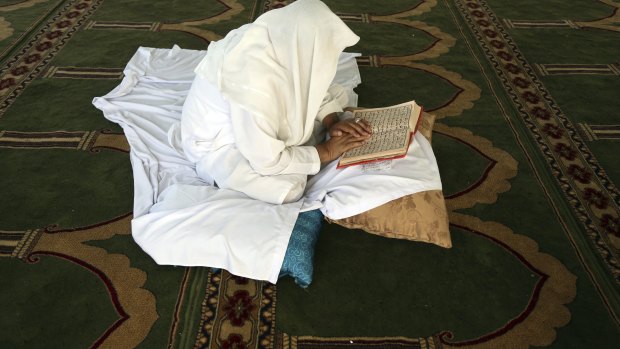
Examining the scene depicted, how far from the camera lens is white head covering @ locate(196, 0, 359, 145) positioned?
1.62 m

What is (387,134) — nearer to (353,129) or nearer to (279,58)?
(353,129)

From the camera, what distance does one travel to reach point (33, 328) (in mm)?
1547

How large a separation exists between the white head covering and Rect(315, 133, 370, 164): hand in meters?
0.19

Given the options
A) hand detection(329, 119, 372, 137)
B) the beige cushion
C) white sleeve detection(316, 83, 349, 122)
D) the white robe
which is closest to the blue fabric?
the white robe

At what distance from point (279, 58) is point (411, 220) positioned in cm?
64

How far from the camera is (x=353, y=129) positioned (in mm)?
1869

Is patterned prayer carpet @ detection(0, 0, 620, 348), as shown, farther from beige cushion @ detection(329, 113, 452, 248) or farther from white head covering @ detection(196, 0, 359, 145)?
white head covering @ detection(196, 0, 359, 145)

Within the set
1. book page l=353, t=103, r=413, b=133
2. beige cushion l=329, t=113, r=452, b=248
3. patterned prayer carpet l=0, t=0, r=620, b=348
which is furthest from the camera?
book page l=353, t=103, r=413, b=133

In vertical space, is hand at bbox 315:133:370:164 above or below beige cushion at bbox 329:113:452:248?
above

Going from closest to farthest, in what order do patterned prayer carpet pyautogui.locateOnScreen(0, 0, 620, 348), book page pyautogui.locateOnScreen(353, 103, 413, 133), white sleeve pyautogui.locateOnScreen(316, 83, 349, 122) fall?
patterned prayer carpet pyautogui.locateOnScreen(0, 0, 620, 348) → book page pyautogui.locateOnScreen(353, 103, 413, 133) → white sleeve pyautogui.locateOnScreen(316, 83, 349, 122)

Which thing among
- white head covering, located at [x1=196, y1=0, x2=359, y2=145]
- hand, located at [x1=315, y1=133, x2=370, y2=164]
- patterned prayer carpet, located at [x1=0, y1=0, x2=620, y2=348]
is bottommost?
patterned prayer carpet, located at [x1=0, y1=0, x2=620, y2=348]

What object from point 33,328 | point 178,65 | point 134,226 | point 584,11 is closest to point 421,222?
point 134,226

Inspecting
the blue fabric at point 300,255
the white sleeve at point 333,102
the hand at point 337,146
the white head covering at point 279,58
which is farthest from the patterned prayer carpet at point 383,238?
the white head covering at point 279,58

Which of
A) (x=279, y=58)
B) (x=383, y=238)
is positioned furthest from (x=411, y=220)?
(x=279, y=58)
